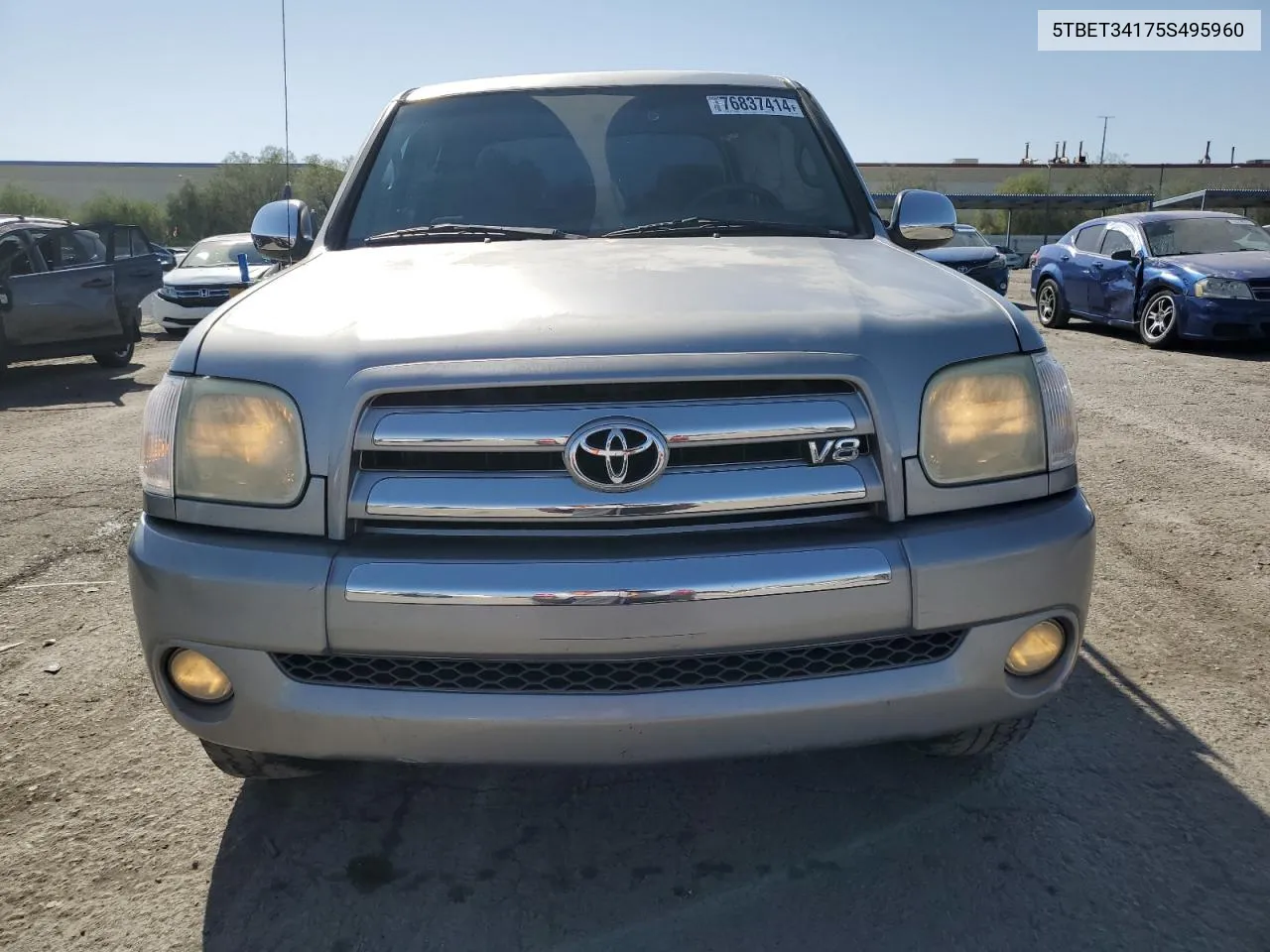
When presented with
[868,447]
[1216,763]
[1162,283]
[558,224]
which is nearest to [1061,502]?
[868,447]

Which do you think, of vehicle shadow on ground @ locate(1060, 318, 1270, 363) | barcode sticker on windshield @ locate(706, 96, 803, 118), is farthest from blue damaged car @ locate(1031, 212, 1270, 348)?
barcode sticker on windshield @ locate(706, 96, 803, 118)

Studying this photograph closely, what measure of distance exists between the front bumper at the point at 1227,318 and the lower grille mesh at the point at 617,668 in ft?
31.4

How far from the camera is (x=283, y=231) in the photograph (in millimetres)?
3379

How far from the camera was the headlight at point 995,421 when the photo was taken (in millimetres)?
1919

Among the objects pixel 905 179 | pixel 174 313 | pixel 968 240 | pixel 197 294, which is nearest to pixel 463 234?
pixel 197 294

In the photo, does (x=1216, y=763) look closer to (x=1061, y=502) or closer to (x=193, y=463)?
(x=1061, y=502)

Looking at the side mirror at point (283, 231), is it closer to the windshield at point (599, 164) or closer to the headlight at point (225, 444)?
the windshield at point (599, 164)

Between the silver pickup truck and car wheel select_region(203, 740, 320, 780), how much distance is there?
0.78 ft

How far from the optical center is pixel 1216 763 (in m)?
2.51

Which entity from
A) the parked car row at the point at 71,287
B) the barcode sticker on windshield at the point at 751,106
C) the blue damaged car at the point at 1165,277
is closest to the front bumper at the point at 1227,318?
the blue damaged car at the point at 1165,277

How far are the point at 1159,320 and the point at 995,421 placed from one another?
9871 millimetres

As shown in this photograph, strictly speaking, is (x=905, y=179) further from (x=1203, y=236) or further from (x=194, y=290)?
(x=194, y=290)

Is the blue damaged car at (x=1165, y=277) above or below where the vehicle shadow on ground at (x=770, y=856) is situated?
above

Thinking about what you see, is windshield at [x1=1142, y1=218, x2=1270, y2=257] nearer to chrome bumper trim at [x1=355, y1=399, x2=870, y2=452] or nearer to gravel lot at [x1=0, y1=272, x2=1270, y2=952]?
gravel lot at [x1=0, y1=272, x2=1270, y2=952]
